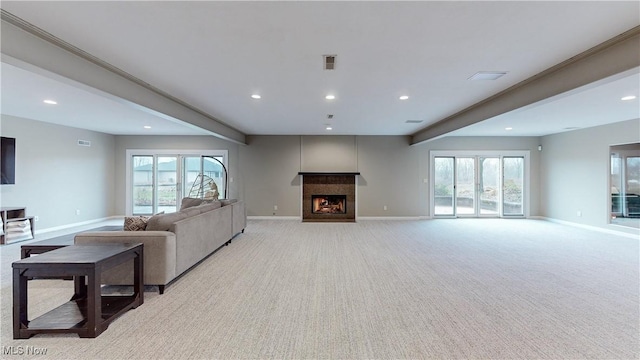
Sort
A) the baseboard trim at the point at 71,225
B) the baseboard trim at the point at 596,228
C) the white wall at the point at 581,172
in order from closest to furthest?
the baseboard trim at the point at 596,228, the baseboard trim at the point at 71,225, the white wall at the point at 581,172

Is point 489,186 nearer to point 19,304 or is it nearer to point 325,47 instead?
point 325,47

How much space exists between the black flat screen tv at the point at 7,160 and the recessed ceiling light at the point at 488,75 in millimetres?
8447

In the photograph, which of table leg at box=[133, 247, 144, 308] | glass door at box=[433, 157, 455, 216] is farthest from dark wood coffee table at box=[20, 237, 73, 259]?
glass door at box=[433, 157, 455, 216]

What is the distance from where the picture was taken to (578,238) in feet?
19.2

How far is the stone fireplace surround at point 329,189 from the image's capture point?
27.4 ft

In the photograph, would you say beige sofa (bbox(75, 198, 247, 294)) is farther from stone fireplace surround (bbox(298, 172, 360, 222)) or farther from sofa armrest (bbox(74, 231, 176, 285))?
stone fireplace surround (bbox(298, 172, 360, 222))

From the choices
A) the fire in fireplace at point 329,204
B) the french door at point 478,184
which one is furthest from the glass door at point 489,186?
the fire in fireplace at point 329,204

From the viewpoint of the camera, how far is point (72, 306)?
8.89ft

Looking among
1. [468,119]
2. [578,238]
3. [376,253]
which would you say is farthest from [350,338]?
[578,238]

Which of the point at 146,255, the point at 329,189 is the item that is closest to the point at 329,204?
the point at 329,189

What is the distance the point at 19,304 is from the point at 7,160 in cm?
516

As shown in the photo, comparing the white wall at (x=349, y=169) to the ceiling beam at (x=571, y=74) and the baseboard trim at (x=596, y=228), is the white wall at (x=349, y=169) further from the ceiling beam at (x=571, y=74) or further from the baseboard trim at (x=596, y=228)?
Answer: the ceiling beam at (x=571, y=74)

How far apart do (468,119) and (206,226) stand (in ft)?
16.3

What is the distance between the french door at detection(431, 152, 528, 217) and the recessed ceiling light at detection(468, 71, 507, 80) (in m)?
5.30
